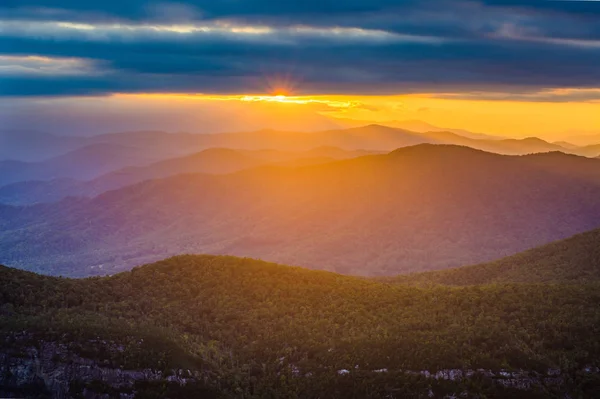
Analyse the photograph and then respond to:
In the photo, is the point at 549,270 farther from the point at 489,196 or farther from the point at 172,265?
the point at 489,196

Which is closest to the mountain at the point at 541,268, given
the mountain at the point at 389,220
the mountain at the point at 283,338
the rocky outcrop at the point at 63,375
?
the mountain at the point at 283,338

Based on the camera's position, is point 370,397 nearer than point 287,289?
Yes

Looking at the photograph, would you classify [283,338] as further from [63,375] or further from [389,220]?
[389,220]

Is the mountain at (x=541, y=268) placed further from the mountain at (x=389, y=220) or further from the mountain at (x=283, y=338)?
the mountain at (x=389, y=220)

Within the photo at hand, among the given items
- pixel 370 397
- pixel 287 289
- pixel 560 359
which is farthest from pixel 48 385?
pixel 560 359

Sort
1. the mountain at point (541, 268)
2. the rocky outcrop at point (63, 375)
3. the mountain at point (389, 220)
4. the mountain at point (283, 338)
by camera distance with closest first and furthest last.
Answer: the rocky outcrop at point (63, 375) < the mountain at point (283, 338) < the mountain at point (541, 268) < the mountain at point (389, 220)
